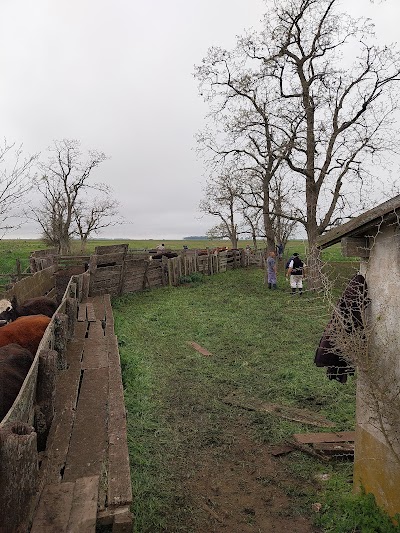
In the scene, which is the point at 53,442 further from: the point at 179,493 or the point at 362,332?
the point at 362,332

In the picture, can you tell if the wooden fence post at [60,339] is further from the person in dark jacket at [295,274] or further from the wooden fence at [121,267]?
the person in dark jacket at [295,274]

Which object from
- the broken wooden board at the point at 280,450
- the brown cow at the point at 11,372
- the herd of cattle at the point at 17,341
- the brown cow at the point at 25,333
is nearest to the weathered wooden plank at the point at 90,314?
the herd of cattle at the point at 17,341

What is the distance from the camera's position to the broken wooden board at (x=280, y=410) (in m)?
6.59

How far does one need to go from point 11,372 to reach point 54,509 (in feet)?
4.80

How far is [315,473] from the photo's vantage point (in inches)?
209

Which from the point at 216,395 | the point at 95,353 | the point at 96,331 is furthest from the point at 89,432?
the point at 96,331

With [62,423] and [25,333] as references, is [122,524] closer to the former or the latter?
[62,423]

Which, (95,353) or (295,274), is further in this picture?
(295,274)

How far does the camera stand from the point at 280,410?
7.00 meters

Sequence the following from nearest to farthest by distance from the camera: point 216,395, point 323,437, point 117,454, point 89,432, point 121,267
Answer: point 117,454 → point 89,432 → point 323,437 → point 216,395 → point 121,267

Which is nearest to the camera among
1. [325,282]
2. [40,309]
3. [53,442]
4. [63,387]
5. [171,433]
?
[53,442]

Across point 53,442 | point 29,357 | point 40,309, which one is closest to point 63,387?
point 29,357

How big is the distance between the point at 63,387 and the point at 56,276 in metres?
9.43

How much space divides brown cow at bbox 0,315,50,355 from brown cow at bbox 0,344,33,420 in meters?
0.74
